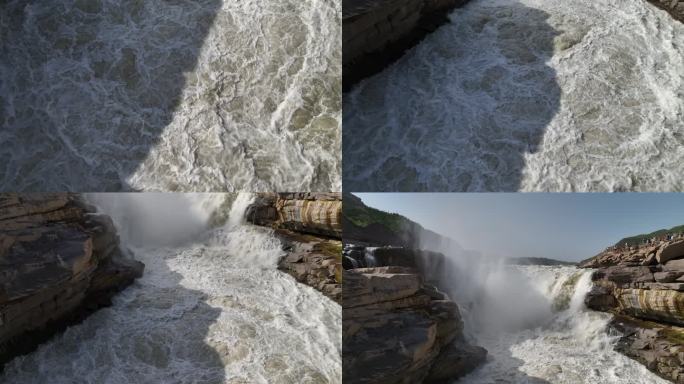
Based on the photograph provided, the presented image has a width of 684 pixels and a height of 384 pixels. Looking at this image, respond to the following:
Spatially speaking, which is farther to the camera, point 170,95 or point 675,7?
point 675,7

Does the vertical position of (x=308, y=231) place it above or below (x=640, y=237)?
below

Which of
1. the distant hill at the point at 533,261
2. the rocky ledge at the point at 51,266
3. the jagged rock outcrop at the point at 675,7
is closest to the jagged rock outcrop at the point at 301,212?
the rocky ledge at the point at 51,266

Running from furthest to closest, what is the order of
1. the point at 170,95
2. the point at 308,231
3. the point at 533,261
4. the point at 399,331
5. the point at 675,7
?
the point at 675,7 < the point at 170,95 < the point at 308,231 < the point at 533,261 < the point at 399,331

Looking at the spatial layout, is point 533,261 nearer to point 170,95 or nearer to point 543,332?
point 543,332

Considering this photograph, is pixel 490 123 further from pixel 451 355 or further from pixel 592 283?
pixel 451 355

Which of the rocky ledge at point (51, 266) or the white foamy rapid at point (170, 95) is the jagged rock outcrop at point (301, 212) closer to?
the white foamy rapid at point (170, 95)

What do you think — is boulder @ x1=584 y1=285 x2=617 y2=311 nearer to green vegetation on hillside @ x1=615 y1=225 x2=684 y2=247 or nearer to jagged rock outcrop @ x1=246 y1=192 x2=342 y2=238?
green vegetation on hillside @ x1=615 y1=225 x2=684 y2=247

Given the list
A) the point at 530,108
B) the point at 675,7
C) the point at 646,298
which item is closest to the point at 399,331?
the point at 646,298
